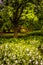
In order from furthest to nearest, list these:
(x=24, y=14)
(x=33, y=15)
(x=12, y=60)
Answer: (x=24, y=14) < (x=33, y=15) < (x=12, y=60)

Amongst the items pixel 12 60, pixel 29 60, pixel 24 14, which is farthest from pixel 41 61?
pixel 24 14

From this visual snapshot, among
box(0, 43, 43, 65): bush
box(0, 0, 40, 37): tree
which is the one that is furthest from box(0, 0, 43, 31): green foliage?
box(0, 43, 43, 65): bush

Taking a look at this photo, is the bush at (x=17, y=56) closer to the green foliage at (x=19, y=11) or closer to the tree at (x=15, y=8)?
the green foliage at (x=19, y=11)

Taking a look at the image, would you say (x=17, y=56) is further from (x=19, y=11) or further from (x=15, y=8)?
(x=19, y=11)

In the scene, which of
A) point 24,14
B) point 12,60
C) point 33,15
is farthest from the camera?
point 24,14

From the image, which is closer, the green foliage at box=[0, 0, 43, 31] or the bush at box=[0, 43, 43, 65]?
the bush at box=[0, 43, 43, 65]

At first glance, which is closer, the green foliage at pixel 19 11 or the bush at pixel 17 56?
the bush at pixel 17 56

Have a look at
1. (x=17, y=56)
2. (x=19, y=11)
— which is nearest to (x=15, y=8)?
(x=19, y=11)

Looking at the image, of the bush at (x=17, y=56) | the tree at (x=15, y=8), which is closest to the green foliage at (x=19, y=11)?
the tree at (x=15, y=8)

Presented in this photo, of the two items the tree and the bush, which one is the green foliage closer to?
the tree

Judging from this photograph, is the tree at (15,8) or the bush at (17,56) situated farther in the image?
the tree at (15,8)

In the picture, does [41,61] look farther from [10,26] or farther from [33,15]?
[10,26]

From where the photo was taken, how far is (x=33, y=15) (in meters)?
19.9

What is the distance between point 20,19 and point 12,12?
48.3 inches
